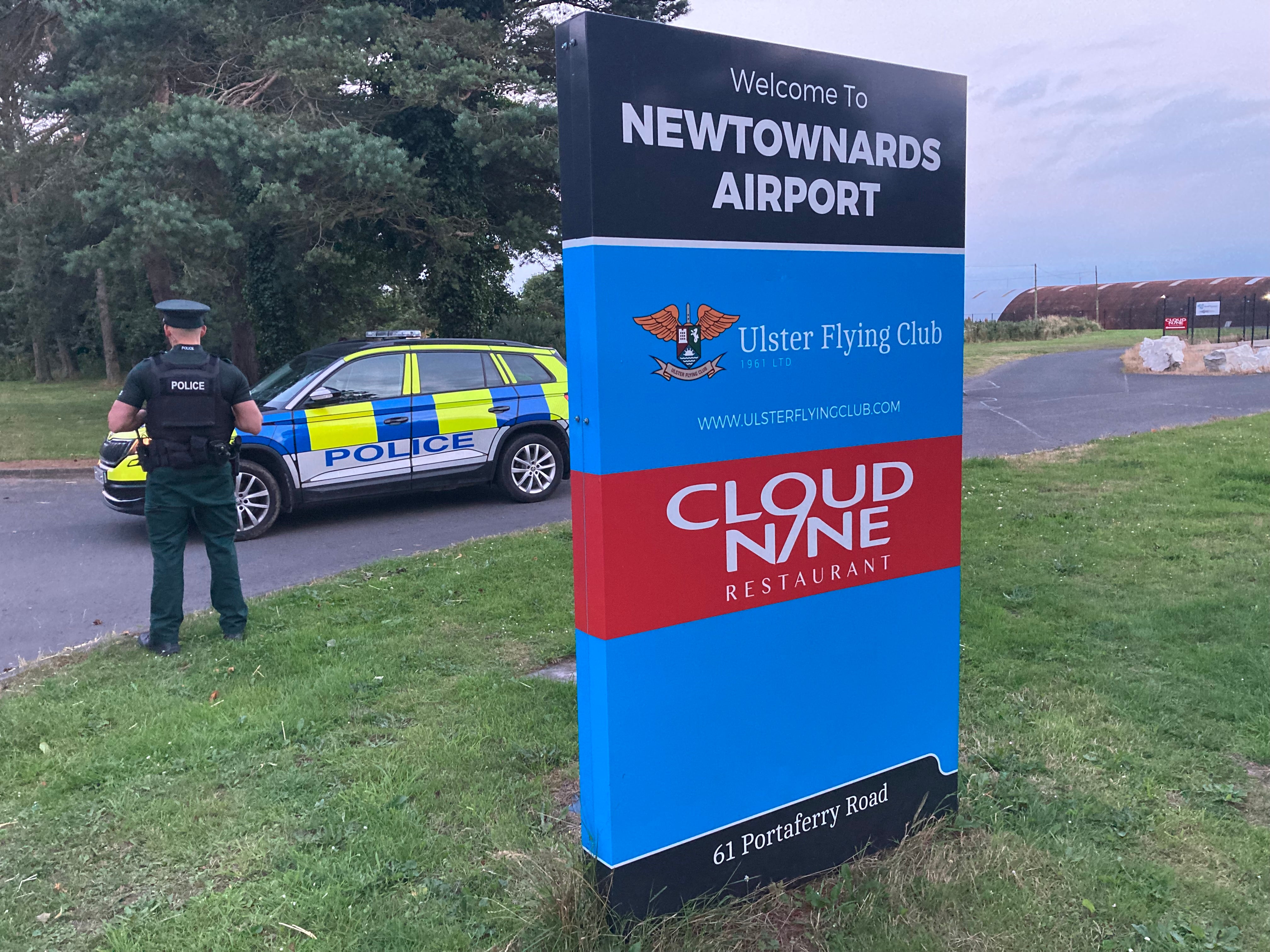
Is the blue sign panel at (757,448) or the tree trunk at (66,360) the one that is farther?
the tree trunk at (66,360)

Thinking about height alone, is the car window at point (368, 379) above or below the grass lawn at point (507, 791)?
above

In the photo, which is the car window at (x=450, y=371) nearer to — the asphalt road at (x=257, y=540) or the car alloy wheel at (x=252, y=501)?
the asphalt road at (x=257, y=540)

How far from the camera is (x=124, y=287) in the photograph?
2452cm

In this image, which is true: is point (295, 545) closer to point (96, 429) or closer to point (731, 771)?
point (731, 771)

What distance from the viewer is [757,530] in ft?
9.61

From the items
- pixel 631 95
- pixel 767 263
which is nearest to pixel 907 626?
pixel 767 263

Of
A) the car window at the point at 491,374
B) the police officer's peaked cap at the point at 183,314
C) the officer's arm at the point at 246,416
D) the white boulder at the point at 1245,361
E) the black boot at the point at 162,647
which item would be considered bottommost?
the black boot at the point at 162,647

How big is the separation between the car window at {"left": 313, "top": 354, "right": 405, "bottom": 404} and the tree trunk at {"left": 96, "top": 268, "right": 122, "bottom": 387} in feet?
95.5

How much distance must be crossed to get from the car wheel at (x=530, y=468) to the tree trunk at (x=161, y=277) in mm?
9985

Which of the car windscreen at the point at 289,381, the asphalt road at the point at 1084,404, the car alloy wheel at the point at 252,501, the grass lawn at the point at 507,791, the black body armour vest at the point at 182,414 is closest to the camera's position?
the grass lawn at the point at 507,791

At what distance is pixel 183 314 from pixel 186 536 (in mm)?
1267

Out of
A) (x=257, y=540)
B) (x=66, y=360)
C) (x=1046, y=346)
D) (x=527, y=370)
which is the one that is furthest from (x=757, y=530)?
(x=66, y=360)

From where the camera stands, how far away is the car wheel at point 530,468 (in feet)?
33.5

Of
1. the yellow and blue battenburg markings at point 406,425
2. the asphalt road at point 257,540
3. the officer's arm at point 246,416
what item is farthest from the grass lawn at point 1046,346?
the officer's arm at point 246,416
